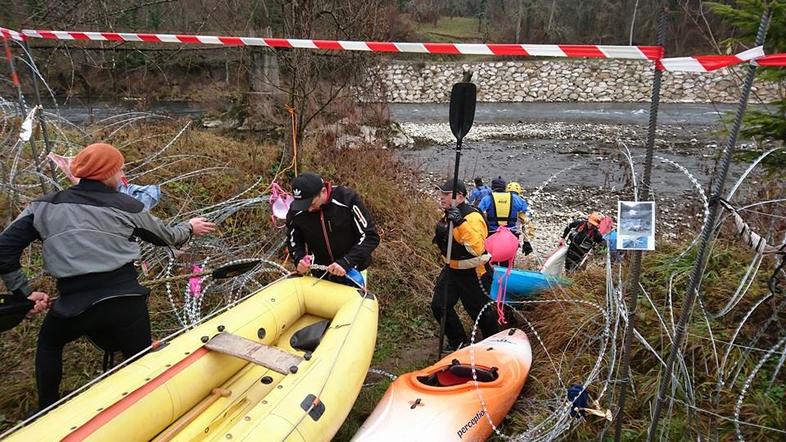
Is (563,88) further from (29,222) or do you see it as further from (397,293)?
(29,222)

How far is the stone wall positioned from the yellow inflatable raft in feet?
82.2

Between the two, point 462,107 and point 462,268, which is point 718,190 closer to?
point 462,107

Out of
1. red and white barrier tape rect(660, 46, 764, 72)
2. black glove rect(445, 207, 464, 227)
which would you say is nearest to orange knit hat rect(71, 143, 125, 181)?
black glove rect(445, 207, 464, 227)

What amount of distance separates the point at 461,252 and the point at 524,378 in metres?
1.23

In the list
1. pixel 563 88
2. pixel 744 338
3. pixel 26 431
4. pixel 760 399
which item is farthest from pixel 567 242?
pixel 563 88

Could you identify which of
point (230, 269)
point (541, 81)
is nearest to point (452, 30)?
point (541, 81)

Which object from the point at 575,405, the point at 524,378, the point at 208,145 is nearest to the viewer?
the point at 575,405

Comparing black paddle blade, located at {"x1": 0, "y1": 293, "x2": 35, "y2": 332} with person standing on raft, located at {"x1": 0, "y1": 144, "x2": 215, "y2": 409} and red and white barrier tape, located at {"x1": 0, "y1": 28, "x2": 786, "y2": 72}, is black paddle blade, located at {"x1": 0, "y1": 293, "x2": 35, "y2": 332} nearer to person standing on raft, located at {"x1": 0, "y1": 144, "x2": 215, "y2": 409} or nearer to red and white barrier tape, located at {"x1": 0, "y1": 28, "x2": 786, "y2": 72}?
person standing on raft, located at {"x1": 0, "y1": 144, "x2": 215, "y2": 409}

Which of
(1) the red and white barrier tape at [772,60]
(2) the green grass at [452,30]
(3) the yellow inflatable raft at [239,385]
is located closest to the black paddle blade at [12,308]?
(3) the yellow inflatable raft at [239,385]

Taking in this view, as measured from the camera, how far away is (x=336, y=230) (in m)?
4.16

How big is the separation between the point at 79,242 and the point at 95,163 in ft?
1.56

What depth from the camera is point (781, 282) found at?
3.80 meters

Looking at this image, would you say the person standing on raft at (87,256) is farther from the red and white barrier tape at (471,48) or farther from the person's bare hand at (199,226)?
the red and white barrier tape at (471,48)

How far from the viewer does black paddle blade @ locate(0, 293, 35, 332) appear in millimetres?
2986
